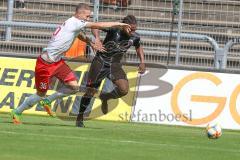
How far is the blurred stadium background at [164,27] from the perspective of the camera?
20.2m

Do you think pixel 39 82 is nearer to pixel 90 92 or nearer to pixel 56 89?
pixel 90 92

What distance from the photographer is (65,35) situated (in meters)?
15.1

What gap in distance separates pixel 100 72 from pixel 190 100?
265 cm

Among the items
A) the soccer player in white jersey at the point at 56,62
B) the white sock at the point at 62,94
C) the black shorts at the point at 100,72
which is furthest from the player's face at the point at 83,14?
the black shorts at the point at 100,72

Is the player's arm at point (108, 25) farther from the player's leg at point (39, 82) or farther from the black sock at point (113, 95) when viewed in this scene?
the black sock at point (113, 95)

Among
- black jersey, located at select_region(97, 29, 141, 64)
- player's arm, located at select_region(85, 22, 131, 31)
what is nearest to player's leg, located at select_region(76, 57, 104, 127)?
black jersey, located at select_region(97, 29, 141, 64)

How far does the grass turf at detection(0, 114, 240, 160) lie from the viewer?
10.5 m

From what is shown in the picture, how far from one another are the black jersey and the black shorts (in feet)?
0.38

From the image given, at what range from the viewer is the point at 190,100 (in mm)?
17953

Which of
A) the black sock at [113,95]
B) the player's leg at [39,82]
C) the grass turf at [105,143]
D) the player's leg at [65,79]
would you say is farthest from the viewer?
the black sock at [113,95]

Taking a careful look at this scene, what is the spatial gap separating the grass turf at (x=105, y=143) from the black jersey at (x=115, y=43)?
148cm

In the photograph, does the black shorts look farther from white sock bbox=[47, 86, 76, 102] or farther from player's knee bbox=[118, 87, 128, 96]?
white sock bbox=[47, 86, 76, 102]

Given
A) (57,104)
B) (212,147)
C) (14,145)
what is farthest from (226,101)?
(14,145)

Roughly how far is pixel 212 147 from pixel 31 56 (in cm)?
767
